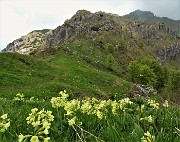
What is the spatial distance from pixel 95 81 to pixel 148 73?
110 feet

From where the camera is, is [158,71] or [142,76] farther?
[158,71]

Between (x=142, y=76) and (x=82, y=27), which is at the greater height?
(x=82, y=27)

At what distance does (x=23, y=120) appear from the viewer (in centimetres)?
469

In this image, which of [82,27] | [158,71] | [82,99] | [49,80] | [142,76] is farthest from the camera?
[82,27]

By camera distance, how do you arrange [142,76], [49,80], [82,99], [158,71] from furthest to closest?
[158,71], [142,76], [49,80], [82,99]

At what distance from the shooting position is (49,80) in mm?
43250

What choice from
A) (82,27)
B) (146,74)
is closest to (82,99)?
(146,74)

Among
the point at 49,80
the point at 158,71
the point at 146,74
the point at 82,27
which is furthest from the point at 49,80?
the point at 82,27

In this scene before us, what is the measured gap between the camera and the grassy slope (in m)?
35.7

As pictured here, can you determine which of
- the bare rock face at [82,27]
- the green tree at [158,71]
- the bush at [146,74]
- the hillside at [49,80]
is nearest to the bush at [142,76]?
the bush at [146,74]

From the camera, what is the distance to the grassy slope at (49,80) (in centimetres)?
3569

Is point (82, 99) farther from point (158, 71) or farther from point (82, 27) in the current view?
point (82, 27)

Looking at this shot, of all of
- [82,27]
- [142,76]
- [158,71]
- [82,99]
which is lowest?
[142,76]

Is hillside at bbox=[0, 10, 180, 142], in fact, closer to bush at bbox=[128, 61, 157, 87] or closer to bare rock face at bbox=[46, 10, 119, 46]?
bush at bbox=[128, 61, 157, 87]
